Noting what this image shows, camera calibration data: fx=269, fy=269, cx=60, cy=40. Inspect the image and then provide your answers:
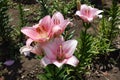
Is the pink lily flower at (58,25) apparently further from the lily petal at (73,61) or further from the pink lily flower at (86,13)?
the pink lily flower at (86,13)

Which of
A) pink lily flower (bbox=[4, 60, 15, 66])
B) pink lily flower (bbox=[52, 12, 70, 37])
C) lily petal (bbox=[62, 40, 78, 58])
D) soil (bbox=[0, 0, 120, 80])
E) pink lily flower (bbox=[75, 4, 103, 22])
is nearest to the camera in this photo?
pink lily flower (bbox=[52, 12, 70, 37])

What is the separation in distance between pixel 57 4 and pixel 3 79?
196cm

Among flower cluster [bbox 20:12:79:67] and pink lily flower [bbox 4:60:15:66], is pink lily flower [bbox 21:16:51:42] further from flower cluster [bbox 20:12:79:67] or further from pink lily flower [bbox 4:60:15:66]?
pink lily flower [bbox 4:60:15:66]

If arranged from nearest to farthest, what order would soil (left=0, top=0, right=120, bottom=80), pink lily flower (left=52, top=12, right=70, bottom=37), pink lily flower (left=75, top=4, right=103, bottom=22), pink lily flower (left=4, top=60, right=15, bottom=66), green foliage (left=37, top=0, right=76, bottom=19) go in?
1. pink lily flower (left=52, top=12, right=70, bottom=37)
2. pink lily flower (left=75, top=4, right=103, bottom=22)
3. soil (left=0, top=0, right=120, bottom=80)
4. pink lily flower (left=4, top=60, right=15, bottom=66)
5. green foliage (left=37, top=0, right=76, bottom=19)

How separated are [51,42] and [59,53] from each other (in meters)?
0.14

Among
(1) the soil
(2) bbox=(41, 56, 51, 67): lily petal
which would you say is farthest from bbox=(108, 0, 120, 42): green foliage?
(2) bbox=(41, 56, 51, 67): lily petal

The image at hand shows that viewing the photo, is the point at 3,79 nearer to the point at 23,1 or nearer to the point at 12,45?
the point at 12,45

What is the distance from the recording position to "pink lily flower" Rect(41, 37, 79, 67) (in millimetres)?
2053

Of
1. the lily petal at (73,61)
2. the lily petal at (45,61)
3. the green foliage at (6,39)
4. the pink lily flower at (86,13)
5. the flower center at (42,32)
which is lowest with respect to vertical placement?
the green foliage at (6,39)

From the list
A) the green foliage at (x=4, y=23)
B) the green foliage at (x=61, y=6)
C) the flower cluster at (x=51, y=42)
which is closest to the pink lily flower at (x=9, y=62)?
the green foliage at (x=4, y=23)

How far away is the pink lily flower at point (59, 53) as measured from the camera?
2.05m

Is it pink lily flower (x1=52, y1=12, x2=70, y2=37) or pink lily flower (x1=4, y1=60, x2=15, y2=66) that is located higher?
pink lily flower (x1=52, y1=12, x2=70, y2=37)

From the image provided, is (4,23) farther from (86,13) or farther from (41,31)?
(41,31)

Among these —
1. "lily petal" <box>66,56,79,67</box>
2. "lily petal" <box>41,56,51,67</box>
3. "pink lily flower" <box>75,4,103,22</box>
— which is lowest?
"lily petal" <box>66,56,79,67</box>
